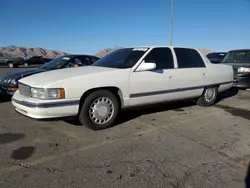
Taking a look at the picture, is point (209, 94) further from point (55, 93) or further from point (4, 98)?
point (4, 98)

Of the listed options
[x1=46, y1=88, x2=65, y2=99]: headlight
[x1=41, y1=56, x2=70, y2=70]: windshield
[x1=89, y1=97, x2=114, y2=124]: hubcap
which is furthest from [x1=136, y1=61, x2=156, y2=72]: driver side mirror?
[x1=41, y1=56, x2=70, y2=70]: windshield

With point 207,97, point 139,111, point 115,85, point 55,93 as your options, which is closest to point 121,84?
point 115,85

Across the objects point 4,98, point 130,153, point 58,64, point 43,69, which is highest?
point 58,64

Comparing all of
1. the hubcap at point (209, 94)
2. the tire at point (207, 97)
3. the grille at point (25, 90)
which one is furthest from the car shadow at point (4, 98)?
the hubcap at point (209, 94)

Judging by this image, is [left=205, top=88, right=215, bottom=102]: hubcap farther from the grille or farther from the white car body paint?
the grille

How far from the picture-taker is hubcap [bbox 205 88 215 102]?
20.5 feet

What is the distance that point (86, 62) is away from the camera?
780 centimetres

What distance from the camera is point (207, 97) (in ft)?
20.6

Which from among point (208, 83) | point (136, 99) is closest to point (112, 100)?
point (136, 99)

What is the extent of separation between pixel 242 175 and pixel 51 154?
7.90 ft

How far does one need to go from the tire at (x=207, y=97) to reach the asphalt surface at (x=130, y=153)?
0.98 metres

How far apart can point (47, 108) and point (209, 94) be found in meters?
4.20

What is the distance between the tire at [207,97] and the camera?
6211mm

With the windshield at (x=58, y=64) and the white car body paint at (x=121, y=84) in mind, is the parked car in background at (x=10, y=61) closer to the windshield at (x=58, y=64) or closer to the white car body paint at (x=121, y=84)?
the windshield at (x=58, y=64)
